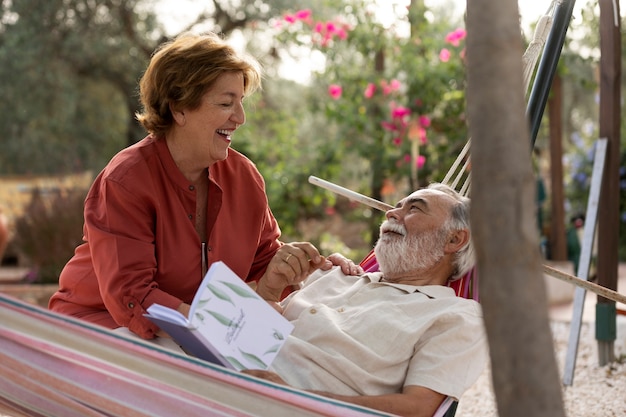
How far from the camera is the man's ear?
2746mm

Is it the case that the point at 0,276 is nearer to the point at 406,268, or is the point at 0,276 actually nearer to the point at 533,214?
the point at 406,268

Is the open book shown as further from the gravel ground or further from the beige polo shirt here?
the gravel ground

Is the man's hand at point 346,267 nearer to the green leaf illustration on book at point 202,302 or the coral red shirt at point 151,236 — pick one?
the coral red shirt at point 151,236

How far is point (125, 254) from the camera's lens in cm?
240

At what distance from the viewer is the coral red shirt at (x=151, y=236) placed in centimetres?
241

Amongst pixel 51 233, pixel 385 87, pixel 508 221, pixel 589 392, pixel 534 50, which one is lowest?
pixel 51 233

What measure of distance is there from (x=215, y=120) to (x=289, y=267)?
0.49 meters

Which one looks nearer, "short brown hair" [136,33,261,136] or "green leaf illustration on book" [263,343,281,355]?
"green leaf illustration on book" [263,343,281,355]

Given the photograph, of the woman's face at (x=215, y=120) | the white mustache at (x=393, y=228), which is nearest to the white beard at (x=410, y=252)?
the white mustache at (x=393, y=228)

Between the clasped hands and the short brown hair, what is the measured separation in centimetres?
52

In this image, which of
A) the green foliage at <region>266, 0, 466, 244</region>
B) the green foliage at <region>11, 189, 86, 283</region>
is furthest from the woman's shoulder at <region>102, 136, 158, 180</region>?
the green foliage at <region>11, 189, 86, 283</region>

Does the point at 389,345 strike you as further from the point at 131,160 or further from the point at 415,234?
the point at 131,160

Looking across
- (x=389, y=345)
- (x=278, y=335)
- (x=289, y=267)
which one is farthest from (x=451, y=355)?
(x=289, y=267)

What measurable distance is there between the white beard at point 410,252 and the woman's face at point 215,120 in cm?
60
